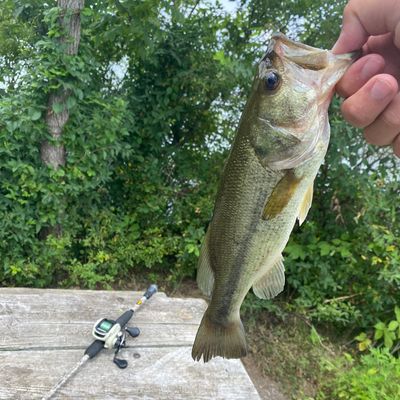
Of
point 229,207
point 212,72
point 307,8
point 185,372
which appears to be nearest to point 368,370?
point 185,372

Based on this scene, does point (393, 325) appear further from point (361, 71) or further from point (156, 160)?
point (361, 71)

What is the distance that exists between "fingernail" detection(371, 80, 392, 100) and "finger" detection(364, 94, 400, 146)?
0.30ft

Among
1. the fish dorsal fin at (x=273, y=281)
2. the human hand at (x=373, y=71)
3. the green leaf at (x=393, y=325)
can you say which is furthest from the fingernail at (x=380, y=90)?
the green leaf at (x=393, y=325)

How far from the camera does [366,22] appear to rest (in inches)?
62.0

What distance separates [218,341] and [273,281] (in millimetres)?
316

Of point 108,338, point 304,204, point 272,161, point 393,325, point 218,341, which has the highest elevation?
point 272,161

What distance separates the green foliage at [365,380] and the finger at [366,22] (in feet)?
8.27

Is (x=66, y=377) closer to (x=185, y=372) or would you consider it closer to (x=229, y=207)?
(x=185, y=372)

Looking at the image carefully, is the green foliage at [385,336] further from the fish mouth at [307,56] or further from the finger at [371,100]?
the fish mouth at [307,56]

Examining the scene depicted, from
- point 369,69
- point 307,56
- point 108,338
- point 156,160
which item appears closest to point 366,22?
point 369,69

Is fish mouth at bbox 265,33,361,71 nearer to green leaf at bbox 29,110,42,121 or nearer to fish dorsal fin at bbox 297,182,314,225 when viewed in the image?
fish dorsal fin at bbox 297,182,314,225

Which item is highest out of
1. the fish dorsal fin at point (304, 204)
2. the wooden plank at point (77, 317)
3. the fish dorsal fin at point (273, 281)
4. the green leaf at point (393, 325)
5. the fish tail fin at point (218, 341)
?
the fish dorsal fin at point (304, 204)

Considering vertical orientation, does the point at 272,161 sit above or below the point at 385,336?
above

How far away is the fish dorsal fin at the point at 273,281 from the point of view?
1.71m
